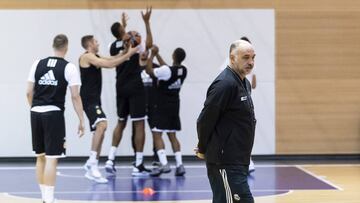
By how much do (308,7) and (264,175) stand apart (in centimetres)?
426

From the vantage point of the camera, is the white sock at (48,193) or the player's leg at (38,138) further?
the player's leg at (38,138)

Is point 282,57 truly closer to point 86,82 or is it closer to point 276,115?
point 276,115

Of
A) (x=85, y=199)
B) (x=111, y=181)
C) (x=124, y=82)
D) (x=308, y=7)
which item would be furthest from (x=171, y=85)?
(x=308, y=7)

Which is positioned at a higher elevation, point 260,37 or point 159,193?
point 260,37

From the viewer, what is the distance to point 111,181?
12156 millimetres

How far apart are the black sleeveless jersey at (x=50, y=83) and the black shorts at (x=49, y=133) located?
0.16 meters

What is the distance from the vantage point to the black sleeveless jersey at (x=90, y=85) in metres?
12.3

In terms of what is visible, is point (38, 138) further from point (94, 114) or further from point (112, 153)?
point (112, 153)

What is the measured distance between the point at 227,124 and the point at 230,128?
0.04 m

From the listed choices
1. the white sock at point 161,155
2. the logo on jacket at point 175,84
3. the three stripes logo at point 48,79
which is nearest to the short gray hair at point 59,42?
the three stripes logo at point 48,79

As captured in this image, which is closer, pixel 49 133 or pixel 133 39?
pixel 49 133

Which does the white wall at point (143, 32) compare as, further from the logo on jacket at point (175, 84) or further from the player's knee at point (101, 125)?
the player's knee at point (101, 125)

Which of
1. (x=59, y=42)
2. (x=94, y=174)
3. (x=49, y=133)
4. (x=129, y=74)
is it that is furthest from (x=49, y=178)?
(x=129, y=74)

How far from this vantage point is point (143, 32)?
596 inches
